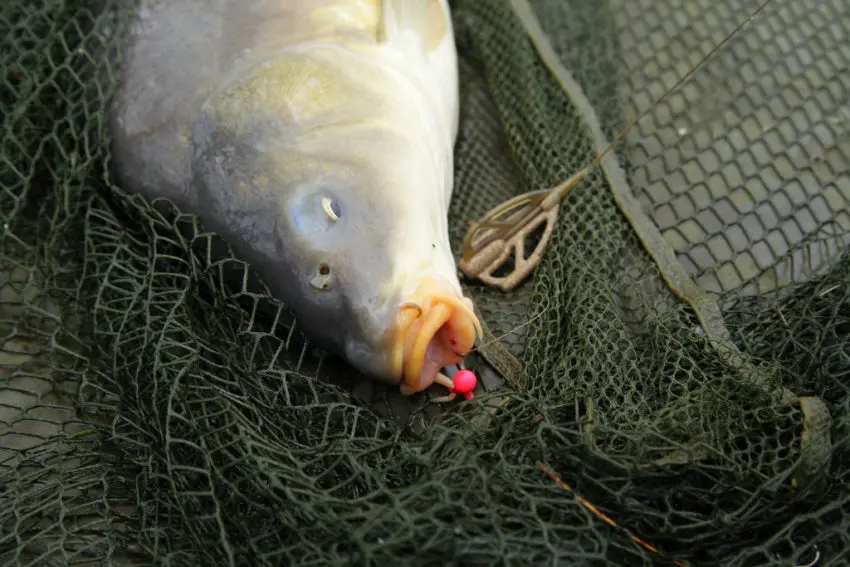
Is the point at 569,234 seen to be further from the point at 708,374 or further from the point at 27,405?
the point at 27,405

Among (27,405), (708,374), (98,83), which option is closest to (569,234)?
(708,374)

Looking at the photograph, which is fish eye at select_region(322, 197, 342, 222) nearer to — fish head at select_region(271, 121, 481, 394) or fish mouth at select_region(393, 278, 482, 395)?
fish head at select_region(271, 121, 481, 394)

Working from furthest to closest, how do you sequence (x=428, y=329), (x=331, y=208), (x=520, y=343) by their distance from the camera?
(x=520, y=343) < (x=331, y=208) < (x=428, y=329)

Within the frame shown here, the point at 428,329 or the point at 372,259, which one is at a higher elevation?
the point at 372,259

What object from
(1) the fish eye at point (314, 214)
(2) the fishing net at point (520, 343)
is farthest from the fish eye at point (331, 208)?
(2) the fishing net at point (520, 343)

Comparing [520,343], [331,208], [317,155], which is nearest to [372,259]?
[331,208]

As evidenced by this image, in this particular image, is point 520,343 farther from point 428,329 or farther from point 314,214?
point 314,214
